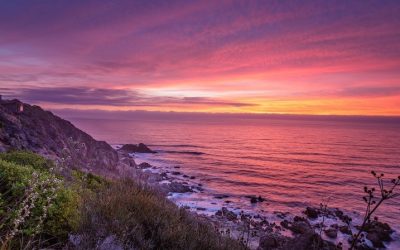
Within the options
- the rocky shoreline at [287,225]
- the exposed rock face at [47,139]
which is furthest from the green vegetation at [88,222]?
the rocky shoreline at [287,225]

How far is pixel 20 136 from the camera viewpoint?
18094 mm

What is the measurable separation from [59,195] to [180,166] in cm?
5630

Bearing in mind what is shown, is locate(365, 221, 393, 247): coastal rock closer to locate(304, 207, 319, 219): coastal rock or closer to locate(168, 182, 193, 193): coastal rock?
locate(304, 207, 319, 219): coastal rock

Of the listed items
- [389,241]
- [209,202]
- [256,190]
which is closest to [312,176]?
[256,190]

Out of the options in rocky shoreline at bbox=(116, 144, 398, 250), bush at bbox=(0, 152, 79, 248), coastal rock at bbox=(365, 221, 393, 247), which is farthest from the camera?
coastal rock at bbox=(365, 221, 393, 247)

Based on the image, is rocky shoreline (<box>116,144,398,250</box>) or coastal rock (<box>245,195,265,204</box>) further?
coastal rock (<box>245,195,265,204</box>)

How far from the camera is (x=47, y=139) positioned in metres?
25.1

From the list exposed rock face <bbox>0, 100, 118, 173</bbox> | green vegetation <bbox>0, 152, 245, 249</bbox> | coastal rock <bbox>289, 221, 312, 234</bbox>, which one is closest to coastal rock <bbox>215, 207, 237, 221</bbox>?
coastal rock <bbox>289, 221, 312, 234</bbox>

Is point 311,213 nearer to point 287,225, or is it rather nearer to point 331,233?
point 287,225

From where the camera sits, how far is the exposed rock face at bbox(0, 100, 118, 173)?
46.4 ft

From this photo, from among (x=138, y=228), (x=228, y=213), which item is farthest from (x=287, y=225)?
(x=138, y=228)

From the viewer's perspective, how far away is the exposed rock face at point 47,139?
557 inches

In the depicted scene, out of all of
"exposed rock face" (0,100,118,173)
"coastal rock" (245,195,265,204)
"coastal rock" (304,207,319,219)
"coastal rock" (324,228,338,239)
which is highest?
"exposed rock face" (0,100,118,173)

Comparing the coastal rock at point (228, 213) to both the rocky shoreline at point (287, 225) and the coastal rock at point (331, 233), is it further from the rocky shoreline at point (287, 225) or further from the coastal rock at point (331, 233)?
the coastal rock at point (331, 233)
